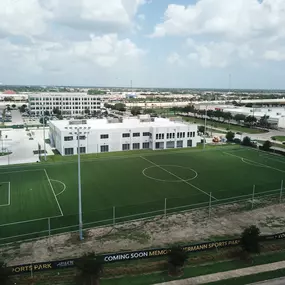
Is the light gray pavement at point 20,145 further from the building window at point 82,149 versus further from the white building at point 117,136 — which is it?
the building window at point 82,149

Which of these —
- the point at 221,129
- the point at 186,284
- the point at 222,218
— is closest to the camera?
the point at 186,284

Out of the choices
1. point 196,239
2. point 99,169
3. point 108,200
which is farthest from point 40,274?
point 99,169

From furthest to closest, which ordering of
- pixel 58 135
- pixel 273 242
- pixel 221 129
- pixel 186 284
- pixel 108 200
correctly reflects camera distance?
pixel 221 129 < pixel 58 135 < pixel 108 200 < pixel 273 242 < pixel 186 284

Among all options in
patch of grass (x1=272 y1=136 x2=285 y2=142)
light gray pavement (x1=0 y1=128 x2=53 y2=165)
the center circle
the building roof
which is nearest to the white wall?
the building roof

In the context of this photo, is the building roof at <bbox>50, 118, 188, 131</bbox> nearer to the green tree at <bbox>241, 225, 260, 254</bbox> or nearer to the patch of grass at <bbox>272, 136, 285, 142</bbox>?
the patch of grass at <bbox>272, 136, 285, 142</bbox>

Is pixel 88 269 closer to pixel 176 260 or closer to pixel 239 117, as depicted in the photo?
pixel 176 260

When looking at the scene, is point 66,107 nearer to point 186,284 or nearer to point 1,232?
point 1,232
